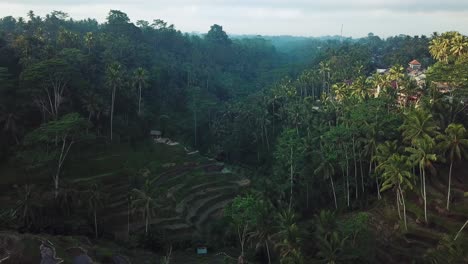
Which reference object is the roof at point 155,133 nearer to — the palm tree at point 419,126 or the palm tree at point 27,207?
the palm tree at point 27,207

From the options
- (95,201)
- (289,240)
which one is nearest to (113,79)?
(95,201)

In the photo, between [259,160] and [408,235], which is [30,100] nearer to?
[259,160]

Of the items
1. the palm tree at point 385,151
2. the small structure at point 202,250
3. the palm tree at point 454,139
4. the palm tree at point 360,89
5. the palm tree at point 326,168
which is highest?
the palm tree at point 360,89

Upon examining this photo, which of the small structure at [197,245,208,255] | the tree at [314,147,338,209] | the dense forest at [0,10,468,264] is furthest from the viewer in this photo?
the tree at [314,147,338,209]

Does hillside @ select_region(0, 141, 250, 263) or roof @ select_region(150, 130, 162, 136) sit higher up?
roof @ select_region(150, 130, 162, 136)

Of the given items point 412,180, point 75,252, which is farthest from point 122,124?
point 412,180

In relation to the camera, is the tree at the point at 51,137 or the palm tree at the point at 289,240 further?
the tree at the point at 51,137

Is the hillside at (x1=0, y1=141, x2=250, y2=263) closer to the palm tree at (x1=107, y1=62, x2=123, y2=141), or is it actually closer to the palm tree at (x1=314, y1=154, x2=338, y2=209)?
the palm tree at (x1=107, y1=62, x2=123, y2=141)

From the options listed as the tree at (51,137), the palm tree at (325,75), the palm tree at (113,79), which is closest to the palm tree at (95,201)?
the tree at (51,137)

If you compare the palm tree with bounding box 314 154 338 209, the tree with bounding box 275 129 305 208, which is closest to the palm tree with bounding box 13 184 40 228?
the tree with bounding box 275 129 305 208
